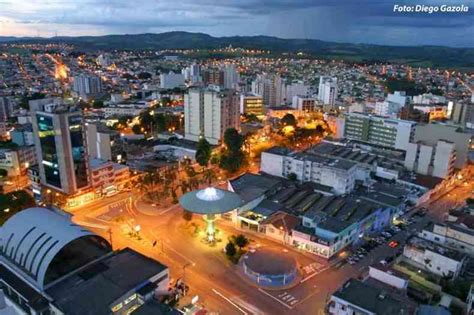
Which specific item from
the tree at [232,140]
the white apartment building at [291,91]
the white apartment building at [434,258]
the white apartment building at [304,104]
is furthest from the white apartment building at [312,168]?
the white apartment building at [291,91]

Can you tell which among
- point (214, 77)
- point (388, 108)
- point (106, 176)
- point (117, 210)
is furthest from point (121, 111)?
point (388, 108)

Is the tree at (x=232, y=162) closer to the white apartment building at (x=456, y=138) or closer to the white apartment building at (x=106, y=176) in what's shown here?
the white apartment building at (x=106, y=176)

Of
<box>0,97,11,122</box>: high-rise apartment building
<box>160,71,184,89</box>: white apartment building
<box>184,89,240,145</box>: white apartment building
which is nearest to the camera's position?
<box>184,89,240,145</box>: white apartment building

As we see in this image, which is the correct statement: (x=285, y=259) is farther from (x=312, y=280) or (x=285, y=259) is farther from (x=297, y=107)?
(x=297, y=107)

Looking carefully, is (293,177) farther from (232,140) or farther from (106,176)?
(106,176)

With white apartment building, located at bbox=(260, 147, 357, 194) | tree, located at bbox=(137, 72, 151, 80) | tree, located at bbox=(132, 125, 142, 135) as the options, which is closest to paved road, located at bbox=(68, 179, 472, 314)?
white apartment building, located at bbox=(260, 147, 357, 194)

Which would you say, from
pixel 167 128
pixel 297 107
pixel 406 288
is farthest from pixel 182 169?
pixel 297 107

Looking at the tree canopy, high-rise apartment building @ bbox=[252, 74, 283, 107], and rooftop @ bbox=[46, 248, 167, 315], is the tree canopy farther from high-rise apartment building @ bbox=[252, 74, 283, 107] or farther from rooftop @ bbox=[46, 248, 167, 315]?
rooftop @ bbox=[46, 248, 167, 315]
